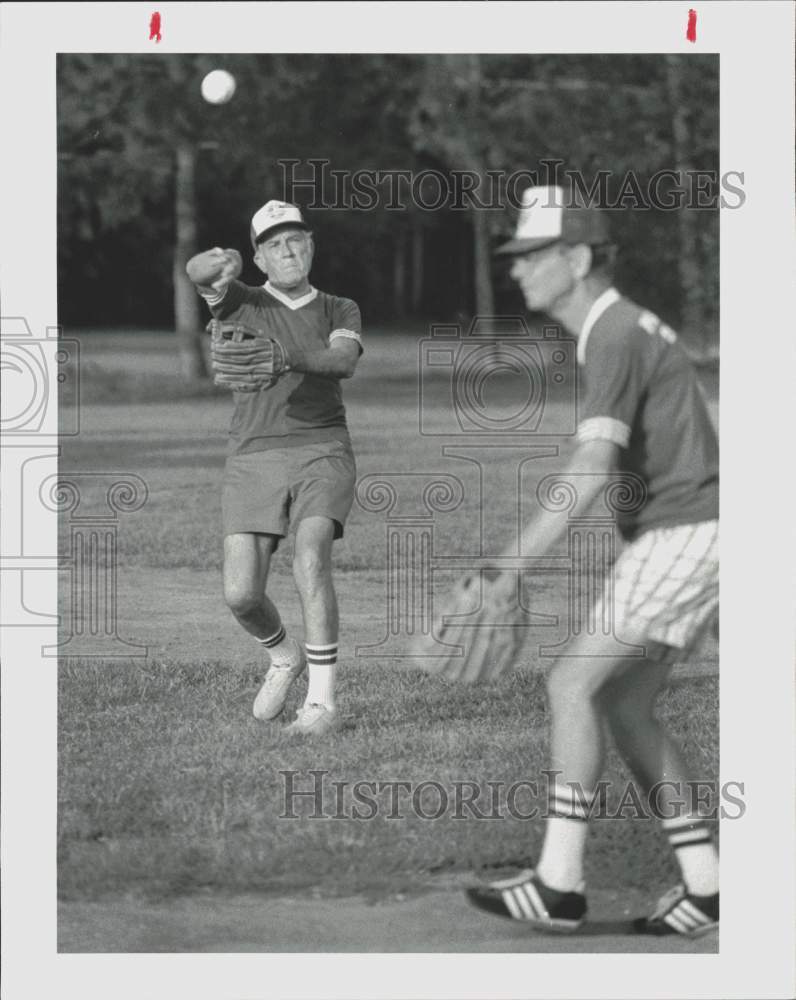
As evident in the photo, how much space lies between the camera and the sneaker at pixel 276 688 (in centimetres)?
570

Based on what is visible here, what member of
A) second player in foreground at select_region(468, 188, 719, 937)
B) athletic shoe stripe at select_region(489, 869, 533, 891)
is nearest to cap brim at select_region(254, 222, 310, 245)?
second player in foreground at select_region(468, 188, 719, 937)

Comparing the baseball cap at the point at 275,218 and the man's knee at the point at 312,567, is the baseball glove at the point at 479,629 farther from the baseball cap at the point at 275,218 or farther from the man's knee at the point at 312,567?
the baseball cap at the point at 275,218

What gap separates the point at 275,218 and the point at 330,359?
48cm

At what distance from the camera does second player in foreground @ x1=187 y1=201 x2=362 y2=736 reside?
5.44 m

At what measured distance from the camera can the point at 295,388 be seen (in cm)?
546

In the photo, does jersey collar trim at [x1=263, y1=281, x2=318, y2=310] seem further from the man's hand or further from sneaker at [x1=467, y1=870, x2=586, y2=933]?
sneaker at [x1=467, y1=870, x2=586, y2=933]

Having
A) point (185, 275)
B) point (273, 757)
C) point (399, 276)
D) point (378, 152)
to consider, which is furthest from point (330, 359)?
point (378, 152)

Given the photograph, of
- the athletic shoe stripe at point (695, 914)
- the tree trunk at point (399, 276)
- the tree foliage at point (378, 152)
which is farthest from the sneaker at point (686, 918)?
the tree trunk at point (399, 276)

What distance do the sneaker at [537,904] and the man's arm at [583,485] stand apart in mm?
941

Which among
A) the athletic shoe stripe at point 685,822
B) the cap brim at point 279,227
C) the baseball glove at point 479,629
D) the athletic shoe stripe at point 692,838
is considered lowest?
the athletic shoe stripe at point 692,838

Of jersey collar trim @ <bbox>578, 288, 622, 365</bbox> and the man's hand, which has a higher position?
the man's hand

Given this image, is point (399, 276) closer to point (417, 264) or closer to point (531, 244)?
point (417, 264)

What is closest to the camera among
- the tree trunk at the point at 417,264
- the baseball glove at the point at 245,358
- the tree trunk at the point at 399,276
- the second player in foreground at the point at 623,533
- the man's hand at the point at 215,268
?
the second player in foreground at the point at 623,533

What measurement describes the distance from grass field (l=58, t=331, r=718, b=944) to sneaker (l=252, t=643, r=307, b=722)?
0.07 metres
